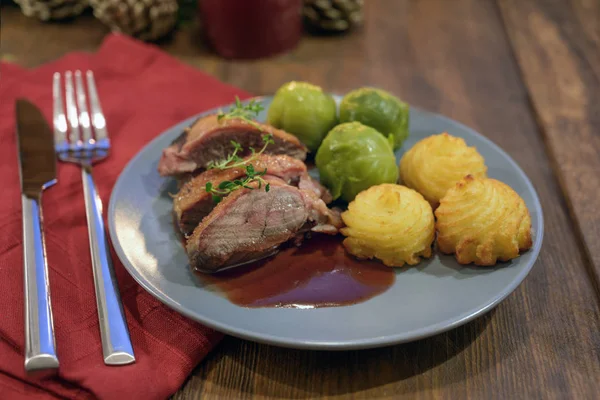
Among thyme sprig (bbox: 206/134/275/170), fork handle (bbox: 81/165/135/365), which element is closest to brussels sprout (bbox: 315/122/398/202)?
thyme sprig (bbox: 206/134/275/170)

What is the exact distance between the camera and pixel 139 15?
2.94 metres

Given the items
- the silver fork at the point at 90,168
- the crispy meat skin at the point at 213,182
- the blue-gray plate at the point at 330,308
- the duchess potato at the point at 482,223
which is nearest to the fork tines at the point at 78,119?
the silver fork at the point at 90,168

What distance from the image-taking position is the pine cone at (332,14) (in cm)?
323

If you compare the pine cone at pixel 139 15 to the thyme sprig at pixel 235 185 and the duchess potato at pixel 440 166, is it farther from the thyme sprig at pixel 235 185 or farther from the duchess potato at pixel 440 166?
the duchess potato at pixel 440 166

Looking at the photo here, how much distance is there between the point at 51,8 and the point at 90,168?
173 cm

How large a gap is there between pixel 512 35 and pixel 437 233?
7.21 ft

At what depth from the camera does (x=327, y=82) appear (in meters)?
2.91

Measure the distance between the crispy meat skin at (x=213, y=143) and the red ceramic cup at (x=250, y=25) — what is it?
45.7 inches

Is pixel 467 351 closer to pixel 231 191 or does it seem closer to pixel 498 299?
pixel 498 299

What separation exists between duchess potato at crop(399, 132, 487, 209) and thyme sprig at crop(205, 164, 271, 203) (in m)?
0.51

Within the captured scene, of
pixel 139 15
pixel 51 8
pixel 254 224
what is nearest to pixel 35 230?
pixel 254 224

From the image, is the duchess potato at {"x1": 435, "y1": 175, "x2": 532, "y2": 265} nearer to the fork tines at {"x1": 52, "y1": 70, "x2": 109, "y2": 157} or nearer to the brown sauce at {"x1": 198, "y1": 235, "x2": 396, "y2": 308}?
the brown sauce at {"x1": 198, "y1": 235, "x2": 396, "y2": 308}

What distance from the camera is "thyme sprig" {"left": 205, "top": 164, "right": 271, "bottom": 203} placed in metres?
1.61

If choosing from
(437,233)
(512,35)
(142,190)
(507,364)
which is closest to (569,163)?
(437,233)
